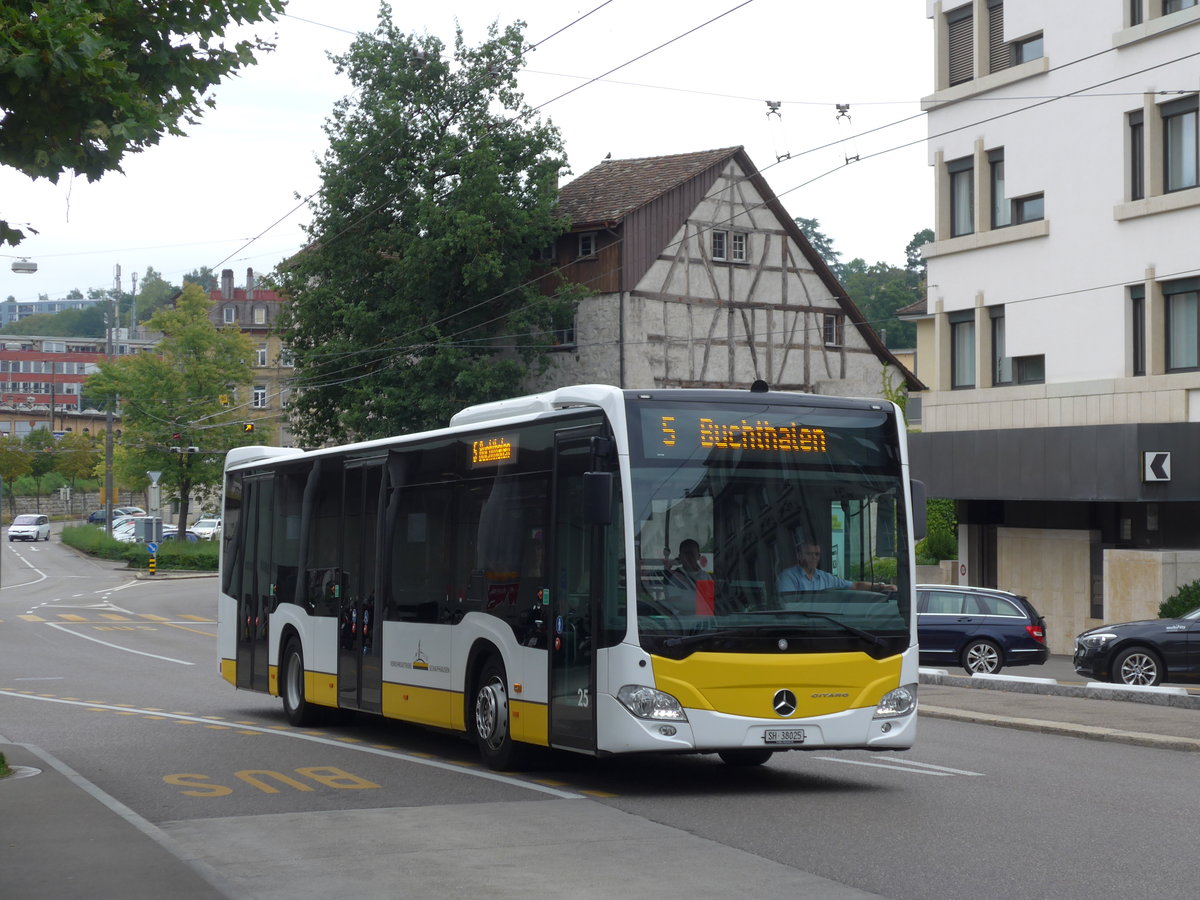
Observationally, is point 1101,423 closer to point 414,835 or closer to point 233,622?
point 233,622

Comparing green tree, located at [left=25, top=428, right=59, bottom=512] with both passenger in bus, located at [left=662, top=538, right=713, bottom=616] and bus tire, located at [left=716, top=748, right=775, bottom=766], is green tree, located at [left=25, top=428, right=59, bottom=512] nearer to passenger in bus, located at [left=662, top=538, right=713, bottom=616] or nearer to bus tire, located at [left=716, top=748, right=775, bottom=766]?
bus tire, located at [left=716, top=748, right=775, bottom=766]

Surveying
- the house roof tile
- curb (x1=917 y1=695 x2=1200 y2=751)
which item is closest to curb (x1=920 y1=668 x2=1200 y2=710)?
curb (x1=917 y1=695 x2=1200 y2=751)

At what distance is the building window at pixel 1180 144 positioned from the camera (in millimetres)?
29669

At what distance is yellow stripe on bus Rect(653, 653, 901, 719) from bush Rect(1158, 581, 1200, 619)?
18159mm

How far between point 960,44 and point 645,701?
2601 centimetres

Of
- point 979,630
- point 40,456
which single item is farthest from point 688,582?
point 40,456

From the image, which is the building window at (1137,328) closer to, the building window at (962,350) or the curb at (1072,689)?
the building window at (962,350)

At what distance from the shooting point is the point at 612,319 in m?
50.8

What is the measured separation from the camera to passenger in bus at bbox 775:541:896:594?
12.4m

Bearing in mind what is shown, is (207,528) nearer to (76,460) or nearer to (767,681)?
(76,460)

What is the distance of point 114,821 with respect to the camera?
1061 cm

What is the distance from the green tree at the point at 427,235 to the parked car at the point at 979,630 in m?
24.2

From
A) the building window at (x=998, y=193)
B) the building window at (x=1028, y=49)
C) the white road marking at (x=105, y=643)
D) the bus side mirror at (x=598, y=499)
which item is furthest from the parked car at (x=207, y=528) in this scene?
the bus side mirror at (x=598, y=499)

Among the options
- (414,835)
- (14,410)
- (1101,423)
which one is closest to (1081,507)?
(1101,423)
